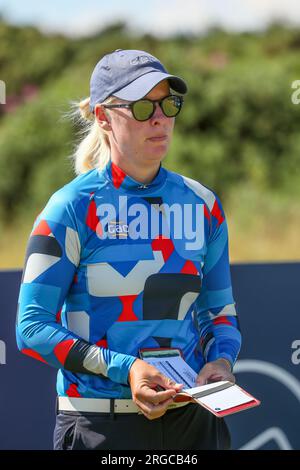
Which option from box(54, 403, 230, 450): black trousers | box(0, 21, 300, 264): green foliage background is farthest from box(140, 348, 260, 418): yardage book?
box(0, 21, 300, 264): green foliage background

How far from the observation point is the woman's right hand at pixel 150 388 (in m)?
2.10

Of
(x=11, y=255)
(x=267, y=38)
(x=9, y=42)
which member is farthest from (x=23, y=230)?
(x=267, y=38)

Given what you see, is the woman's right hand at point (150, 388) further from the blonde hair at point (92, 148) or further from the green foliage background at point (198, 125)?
the green foliage background at point (198, 125)

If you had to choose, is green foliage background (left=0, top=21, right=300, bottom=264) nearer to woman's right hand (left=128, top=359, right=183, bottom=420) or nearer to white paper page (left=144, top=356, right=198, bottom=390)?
white paper page (left=144, top=356, right=198, bottom=390)

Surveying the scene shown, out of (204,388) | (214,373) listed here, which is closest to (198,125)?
(214,373)

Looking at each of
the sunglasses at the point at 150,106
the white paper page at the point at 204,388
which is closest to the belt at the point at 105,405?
the white paper page at the point at 204,388

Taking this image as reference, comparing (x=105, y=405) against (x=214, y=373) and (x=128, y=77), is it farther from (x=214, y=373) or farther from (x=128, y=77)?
(x=128, y=77)

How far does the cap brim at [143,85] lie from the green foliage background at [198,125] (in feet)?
28.8

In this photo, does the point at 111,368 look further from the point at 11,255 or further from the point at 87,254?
the point at 11,255

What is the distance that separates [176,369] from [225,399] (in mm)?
171

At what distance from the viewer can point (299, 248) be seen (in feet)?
34.8

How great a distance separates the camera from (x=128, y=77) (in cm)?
229

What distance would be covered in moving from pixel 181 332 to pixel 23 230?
923 centimetres

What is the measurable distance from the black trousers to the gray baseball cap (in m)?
0.87
